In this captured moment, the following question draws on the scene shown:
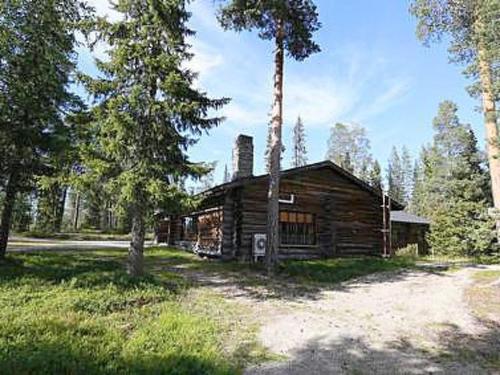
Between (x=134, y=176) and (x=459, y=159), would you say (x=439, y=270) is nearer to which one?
(x=134, y=176)

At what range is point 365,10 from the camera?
14070 mm

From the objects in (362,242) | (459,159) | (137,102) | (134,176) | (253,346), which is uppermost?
(459,159)

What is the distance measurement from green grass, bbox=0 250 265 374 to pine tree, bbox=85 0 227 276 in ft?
5.97

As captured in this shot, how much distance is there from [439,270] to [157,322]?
480 inches

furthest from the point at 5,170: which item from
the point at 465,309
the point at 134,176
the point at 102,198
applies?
A: the point at 465,309

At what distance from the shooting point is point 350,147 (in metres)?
47.4

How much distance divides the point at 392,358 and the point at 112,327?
5.07 meters

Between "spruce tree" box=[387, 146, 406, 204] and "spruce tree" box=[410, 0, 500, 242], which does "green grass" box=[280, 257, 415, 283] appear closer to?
"spruce tree" box=[410, 0, 500, 242]

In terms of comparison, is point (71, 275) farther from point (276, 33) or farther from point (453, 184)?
point (453, 184)

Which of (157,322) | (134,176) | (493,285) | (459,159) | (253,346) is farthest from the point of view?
(459,159)

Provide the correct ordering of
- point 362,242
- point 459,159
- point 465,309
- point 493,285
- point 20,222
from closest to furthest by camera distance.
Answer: point 465,309, point 493,285, point 362,242, point 459,159, point 20,222

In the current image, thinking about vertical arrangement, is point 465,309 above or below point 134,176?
below

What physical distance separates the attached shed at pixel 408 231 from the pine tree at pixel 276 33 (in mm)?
17698

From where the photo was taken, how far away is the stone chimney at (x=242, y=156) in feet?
61.1
